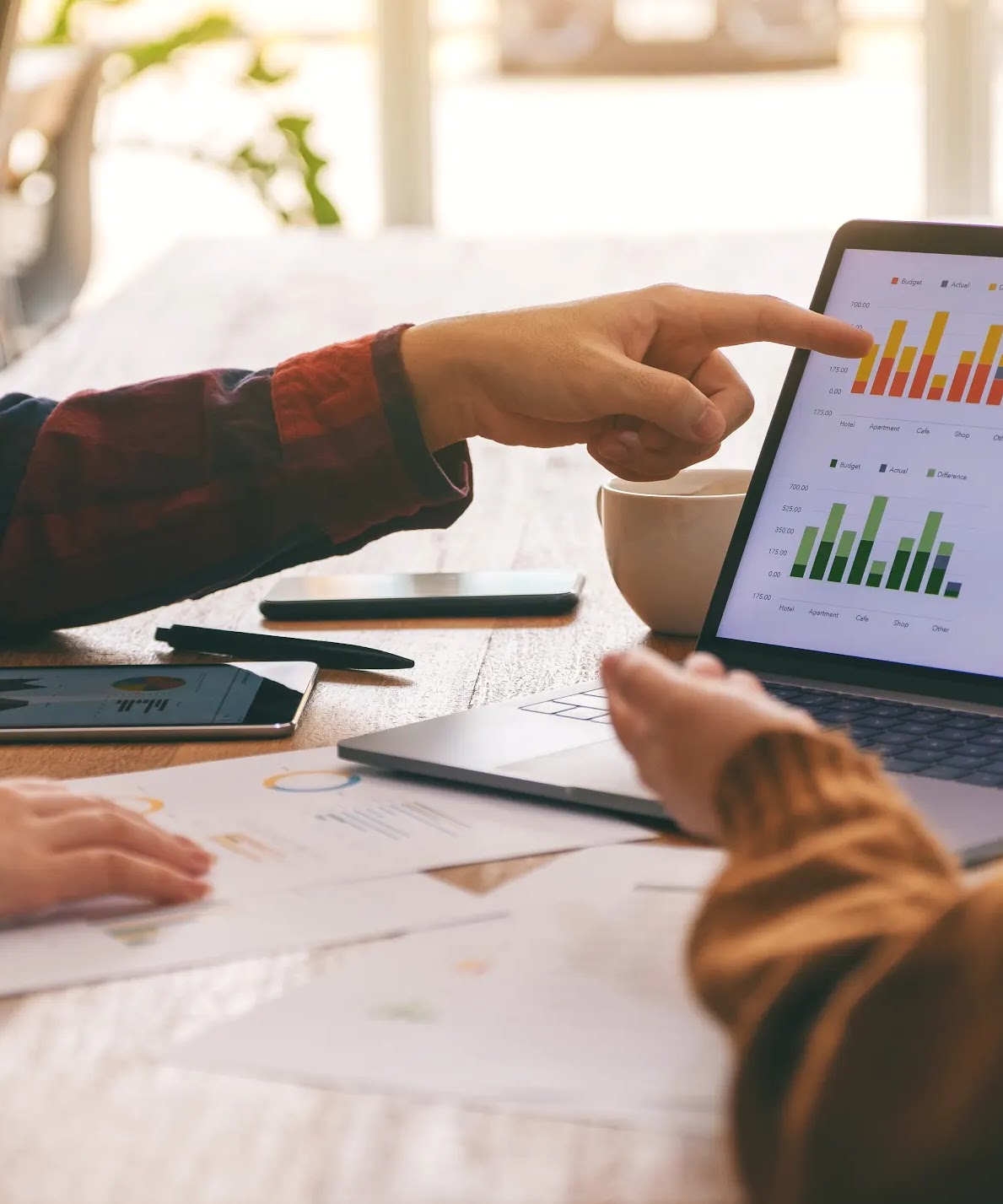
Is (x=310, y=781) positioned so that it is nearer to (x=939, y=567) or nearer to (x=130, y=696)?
(x=130, y=696)

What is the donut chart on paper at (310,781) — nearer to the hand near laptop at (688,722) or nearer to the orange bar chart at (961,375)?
the hand near laptop at (688,722)

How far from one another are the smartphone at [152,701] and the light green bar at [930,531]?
342 millimetres

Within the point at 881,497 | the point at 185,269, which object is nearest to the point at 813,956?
the point at 881,497

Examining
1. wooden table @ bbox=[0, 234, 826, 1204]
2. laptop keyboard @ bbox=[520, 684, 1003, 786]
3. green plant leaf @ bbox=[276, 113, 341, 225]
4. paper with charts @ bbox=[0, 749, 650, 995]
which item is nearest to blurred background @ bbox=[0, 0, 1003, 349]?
green plant leaf @ bbox=[276, 113, 341, 225]

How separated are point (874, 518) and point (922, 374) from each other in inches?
3.2

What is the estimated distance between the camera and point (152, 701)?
87 centimetres

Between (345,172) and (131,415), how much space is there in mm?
3992

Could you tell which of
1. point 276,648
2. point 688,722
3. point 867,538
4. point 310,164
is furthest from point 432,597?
point 310,164

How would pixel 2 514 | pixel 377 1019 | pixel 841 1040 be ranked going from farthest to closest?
1. pixel 2 514
2. pixel 377 1019
3. pixel 841 1040

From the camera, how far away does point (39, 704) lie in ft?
2.88

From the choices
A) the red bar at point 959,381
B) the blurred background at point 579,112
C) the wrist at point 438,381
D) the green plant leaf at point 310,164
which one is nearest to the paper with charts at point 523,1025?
the red bar at point 959,381

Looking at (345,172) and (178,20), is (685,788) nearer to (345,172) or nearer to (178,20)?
(178,20)

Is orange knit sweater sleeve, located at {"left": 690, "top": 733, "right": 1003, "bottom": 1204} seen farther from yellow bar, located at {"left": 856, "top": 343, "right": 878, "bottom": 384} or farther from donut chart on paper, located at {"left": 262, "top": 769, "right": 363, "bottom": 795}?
yellow bar, located at {"left": 856, "top": 343, "right": 878, "bottom": 384}

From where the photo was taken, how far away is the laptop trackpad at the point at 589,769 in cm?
69
